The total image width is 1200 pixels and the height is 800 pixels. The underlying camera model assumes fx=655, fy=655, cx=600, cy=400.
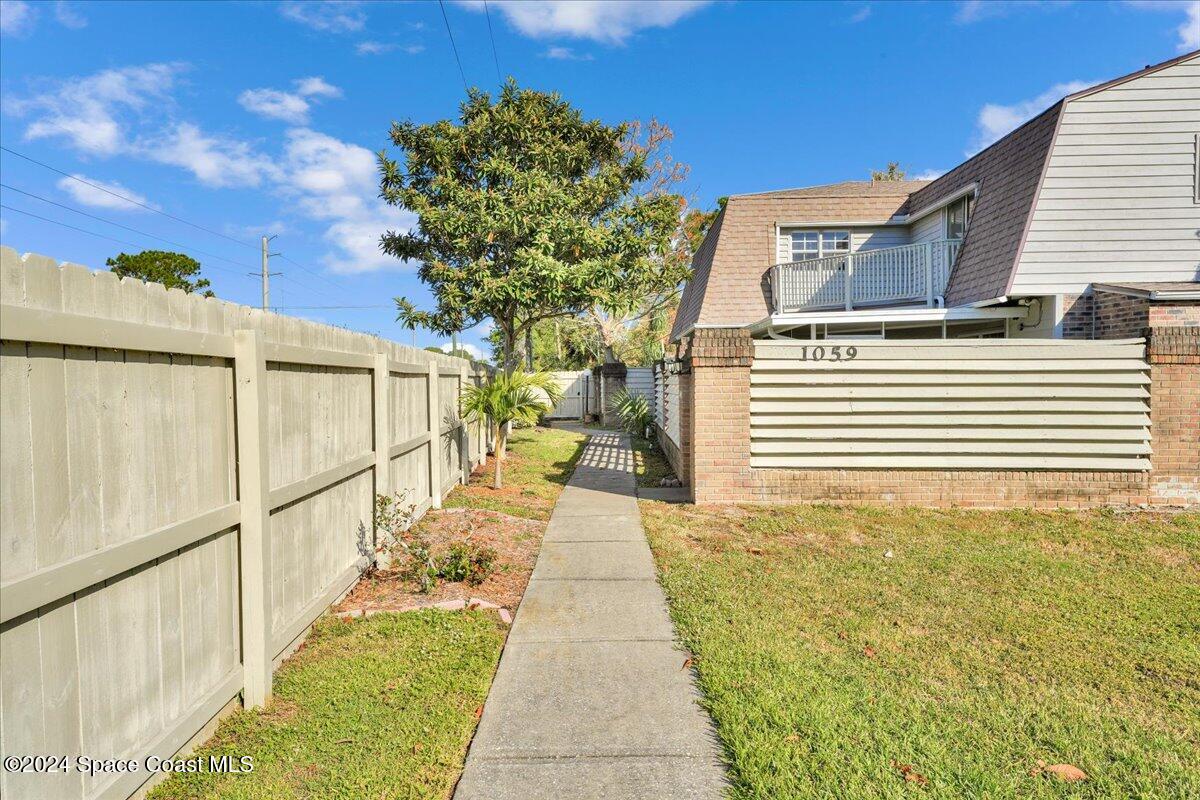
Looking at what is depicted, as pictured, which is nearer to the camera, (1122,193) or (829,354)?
(829,354)

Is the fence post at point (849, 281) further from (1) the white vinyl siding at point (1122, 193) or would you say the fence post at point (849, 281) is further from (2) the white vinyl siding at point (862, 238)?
(1) the white vinyl siding at point (1122, 193)

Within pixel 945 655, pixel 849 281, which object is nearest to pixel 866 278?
pixel 849 281

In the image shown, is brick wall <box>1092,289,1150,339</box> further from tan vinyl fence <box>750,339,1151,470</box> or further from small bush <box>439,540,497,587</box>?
small bush <box>439,540,497,587</box>

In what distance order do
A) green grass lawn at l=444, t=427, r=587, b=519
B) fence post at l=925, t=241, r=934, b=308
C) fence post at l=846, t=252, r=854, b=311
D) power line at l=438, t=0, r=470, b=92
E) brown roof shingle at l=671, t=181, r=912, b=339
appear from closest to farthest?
green grass lawn at l=444, t=427, r=587, b=519 → power line at l=438, t=0, r=470, b=92 → fence post at l=925, t=241, r=934, b=308 → fence post at l=846, t=252, r=854, b=311 → brown roof shingle at l=671, t=181, r=912, b=339

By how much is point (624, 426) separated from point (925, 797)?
59.0 ft

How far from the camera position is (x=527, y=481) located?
401 inches

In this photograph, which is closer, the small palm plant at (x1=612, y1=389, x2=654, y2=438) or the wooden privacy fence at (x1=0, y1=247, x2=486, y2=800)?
the wooden privacy fence at (x1=0, y1=247, x2=486, y2=800)

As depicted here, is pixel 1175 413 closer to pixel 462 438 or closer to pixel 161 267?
pixel 462 438

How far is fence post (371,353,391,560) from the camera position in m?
5.43

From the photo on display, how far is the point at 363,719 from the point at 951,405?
23.3 ft

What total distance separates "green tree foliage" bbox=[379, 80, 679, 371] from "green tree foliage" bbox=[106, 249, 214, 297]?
69.8 ft

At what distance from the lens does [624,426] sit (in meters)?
20.5

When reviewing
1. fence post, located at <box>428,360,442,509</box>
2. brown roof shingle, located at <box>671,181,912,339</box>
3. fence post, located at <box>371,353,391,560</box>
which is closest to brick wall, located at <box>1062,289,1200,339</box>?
brown roof shingle, located at <box>671,181,912,339</box>

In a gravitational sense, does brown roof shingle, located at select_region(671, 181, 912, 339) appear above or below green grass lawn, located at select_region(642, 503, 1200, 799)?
above
